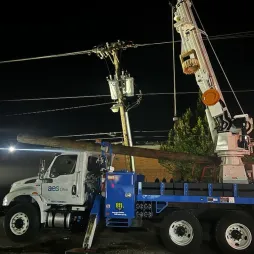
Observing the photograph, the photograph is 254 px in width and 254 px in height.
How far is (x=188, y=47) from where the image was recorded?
10133 millimetres

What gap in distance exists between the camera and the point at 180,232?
27.1 feet

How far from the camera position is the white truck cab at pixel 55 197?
9133mm

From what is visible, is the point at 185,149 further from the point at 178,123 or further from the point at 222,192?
the point at 222,192

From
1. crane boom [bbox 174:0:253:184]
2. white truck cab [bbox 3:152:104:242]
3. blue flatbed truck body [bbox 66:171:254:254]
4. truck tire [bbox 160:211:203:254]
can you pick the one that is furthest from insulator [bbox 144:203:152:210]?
crane boom [bbox 174:0:253:184]

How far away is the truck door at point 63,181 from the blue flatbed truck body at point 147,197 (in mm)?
799

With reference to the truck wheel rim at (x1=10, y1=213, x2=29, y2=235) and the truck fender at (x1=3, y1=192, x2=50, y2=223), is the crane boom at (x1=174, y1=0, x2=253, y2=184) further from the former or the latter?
the truck wheel rim at (x1=10, y1=213, x2=29, y2=235)

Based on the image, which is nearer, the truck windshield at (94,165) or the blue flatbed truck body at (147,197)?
the blue flatbed truck body at (147,197)

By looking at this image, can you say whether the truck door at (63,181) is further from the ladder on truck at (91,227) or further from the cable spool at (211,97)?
the cable spool at (211,97)

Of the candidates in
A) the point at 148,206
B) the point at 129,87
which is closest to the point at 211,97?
the point at 148,206

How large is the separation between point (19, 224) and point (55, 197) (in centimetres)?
115

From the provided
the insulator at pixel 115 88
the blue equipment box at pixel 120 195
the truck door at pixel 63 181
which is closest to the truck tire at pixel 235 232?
the blue equipment box at pixel 120 195

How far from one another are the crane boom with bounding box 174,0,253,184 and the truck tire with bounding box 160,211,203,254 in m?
1.56

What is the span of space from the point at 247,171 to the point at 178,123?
41.3ft

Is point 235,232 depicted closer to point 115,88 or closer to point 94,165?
point 94,165
